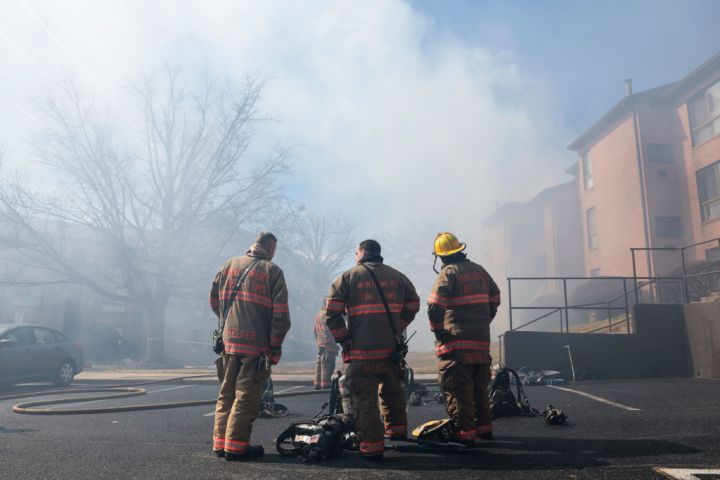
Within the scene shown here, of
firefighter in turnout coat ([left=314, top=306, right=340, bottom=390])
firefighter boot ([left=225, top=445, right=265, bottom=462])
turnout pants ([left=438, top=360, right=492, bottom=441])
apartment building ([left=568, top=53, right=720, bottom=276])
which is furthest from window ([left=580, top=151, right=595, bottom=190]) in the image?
firefighter boot ([left=225, top=445, right=265, bottom=462])

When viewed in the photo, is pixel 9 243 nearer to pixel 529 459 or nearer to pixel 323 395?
pixel 323 395

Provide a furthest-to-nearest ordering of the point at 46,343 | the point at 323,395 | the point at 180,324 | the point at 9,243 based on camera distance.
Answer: the point at 180,324 → the point at 9,243 → the point at 46,343 → the point at 323,395

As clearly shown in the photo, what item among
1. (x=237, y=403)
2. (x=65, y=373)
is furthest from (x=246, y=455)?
(x=65, y=373)

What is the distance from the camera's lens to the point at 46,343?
1220 cm

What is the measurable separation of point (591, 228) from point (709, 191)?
719 cm

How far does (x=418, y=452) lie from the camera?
14.1ft

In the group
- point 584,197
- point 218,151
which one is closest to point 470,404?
point 218,151

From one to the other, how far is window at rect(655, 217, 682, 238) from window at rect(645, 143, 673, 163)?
103 inches

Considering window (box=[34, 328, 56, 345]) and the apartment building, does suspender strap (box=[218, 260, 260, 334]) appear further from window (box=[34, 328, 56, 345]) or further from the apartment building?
the apartment building

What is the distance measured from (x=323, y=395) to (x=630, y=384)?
219 inches

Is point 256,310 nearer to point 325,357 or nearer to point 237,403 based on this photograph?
point 237,403

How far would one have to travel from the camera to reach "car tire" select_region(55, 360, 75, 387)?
12234mm

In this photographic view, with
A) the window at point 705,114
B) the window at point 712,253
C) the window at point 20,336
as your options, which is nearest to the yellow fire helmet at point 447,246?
the window at point 20,336

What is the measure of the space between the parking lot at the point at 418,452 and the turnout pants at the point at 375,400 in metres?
0.18
